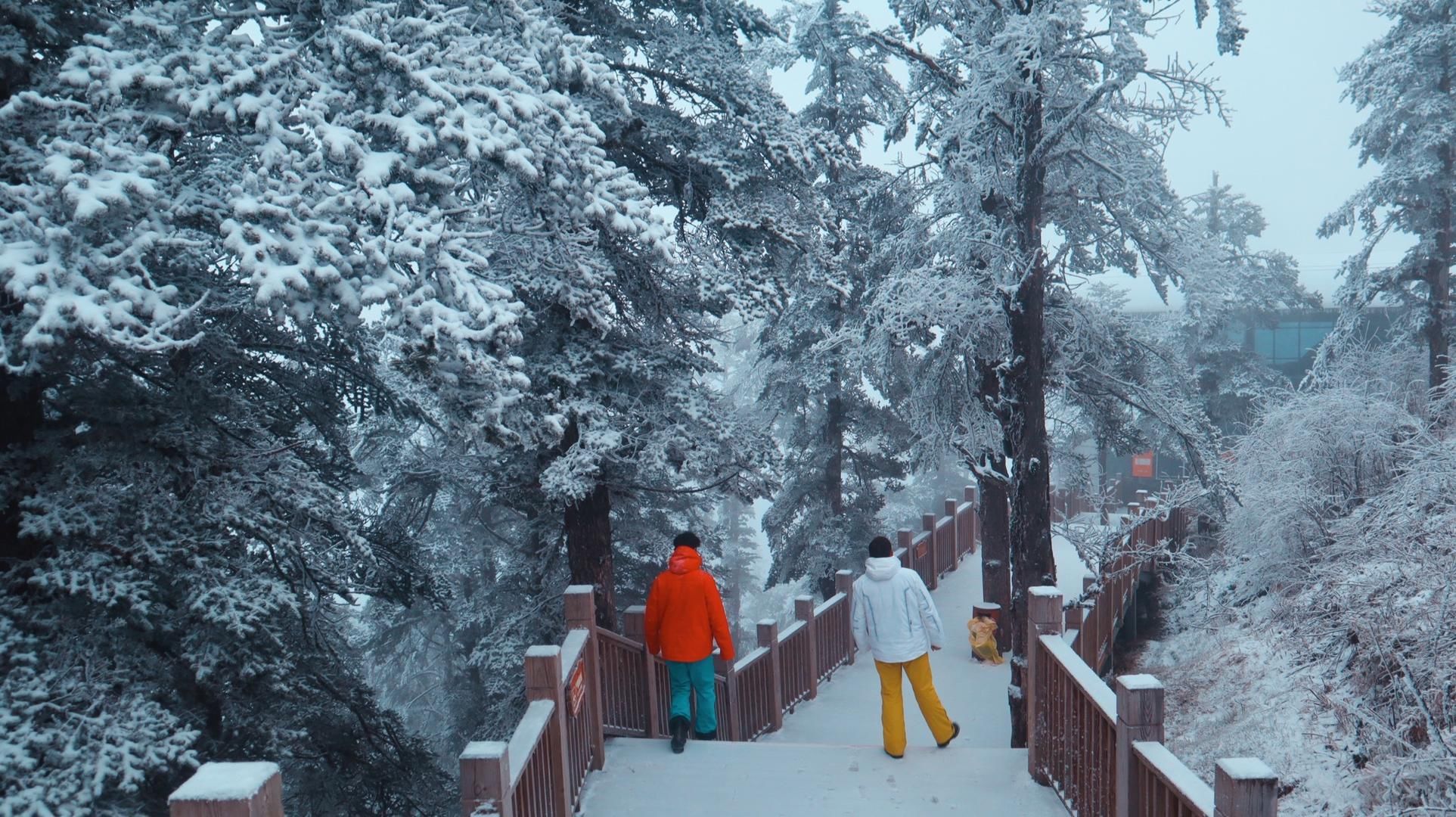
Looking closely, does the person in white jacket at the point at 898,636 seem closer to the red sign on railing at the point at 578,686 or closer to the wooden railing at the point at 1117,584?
the red sign on railing at the point at 578,686

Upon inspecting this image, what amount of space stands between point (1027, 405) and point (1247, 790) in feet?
19.4

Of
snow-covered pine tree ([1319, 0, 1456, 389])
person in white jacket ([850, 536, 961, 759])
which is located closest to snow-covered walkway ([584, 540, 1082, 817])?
person in white jacket ([850, 536, 961, 759])

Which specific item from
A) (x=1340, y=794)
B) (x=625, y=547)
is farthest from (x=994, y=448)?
(x=625, y=547)

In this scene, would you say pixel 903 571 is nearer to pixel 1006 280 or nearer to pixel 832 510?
pixel 1006 280

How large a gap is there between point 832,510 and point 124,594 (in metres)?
14.4

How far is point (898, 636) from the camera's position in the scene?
250 inches

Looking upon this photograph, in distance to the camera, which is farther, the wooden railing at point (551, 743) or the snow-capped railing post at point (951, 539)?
the snow-capped railing post at point (951, 539)

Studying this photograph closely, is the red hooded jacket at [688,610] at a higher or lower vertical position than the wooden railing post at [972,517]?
higher

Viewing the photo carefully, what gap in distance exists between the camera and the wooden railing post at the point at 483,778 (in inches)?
148

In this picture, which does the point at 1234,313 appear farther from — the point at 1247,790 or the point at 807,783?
the point at 1247,790

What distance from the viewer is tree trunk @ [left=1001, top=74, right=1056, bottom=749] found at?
8797 millimetres

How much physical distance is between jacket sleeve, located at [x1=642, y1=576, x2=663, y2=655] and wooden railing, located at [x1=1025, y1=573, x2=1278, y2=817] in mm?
2552

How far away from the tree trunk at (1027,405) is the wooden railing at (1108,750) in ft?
9.29

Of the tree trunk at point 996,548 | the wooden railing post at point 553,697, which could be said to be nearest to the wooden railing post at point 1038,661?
the wooden railing post at point 553,697
